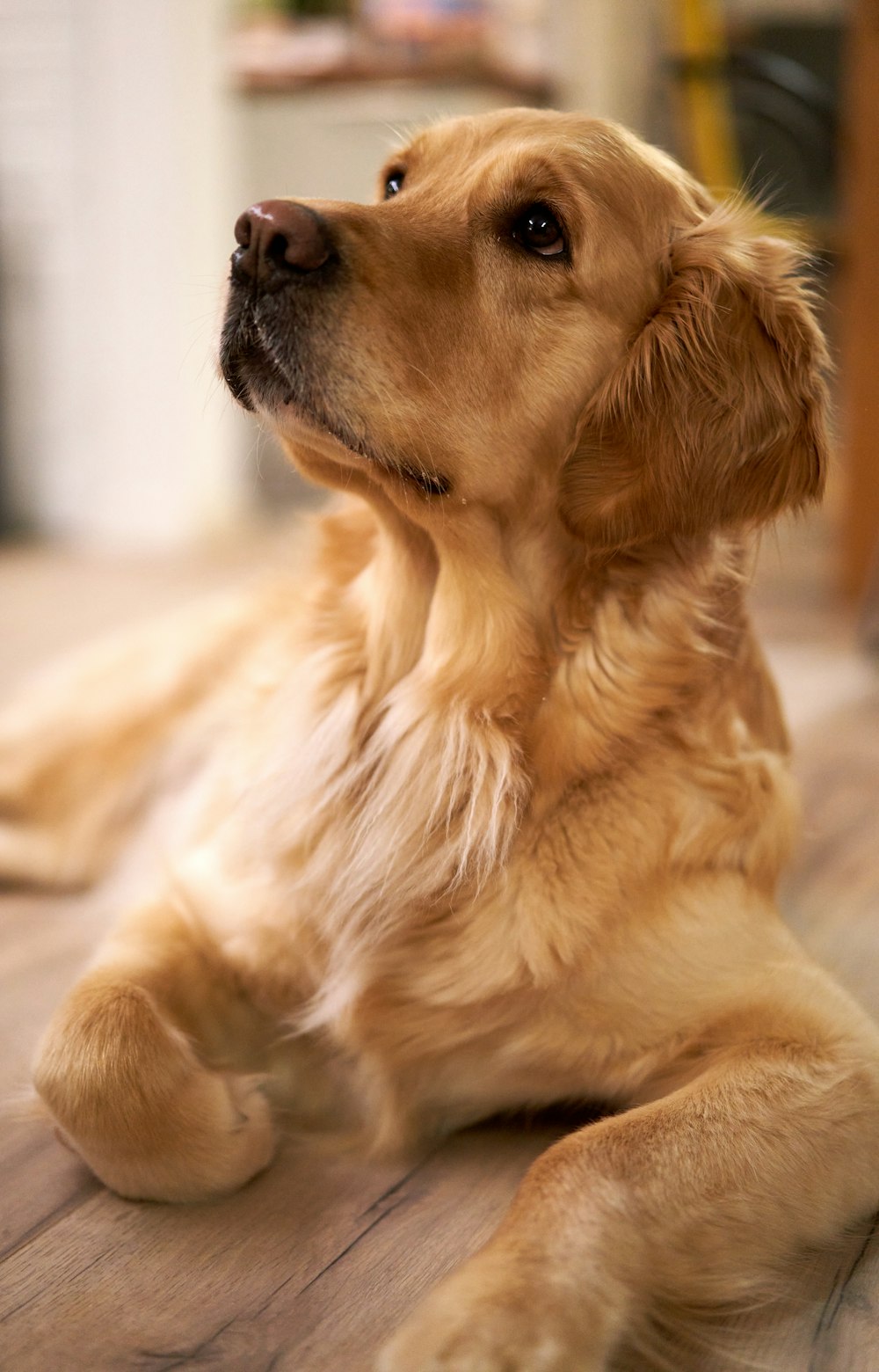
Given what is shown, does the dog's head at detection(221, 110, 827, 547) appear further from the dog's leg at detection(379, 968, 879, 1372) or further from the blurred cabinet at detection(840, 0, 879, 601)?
the blurred cabinet at detection(840, 0, 879, 601)

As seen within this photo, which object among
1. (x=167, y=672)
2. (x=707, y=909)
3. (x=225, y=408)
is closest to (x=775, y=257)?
(x=707, y=909)

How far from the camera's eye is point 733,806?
1409 mm

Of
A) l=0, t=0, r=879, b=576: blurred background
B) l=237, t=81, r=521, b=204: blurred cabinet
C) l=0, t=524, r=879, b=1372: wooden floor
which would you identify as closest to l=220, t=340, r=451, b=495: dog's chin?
l=0, t=524, r=879, b=1372: wooden floor

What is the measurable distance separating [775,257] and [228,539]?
377 centimetres

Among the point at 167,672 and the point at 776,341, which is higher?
the point at 776,341

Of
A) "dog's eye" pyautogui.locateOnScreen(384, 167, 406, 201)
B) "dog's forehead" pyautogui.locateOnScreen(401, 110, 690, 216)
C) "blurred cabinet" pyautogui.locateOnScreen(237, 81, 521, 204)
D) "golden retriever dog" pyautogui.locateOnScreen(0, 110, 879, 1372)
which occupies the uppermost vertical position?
"blurred cabinet" pyautogui.locateOnScreen(237, 81, 521, 204)

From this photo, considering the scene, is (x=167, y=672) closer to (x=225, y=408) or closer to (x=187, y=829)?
(x=187, y=829)

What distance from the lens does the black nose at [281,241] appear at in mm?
1265

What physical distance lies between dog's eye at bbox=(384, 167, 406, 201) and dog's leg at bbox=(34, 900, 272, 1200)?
37.0 inches

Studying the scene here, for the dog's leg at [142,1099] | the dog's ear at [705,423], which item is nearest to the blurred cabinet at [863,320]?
the dog's ear at [705,423]

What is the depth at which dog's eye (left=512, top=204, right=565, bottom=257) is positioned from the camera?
54.4 inches

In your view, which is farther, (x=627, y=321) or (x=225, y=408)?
(x=225, y=408)

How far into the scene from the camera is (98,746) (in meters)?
2.15

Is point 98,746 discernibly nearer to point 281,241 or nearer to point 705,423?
point 281,241
